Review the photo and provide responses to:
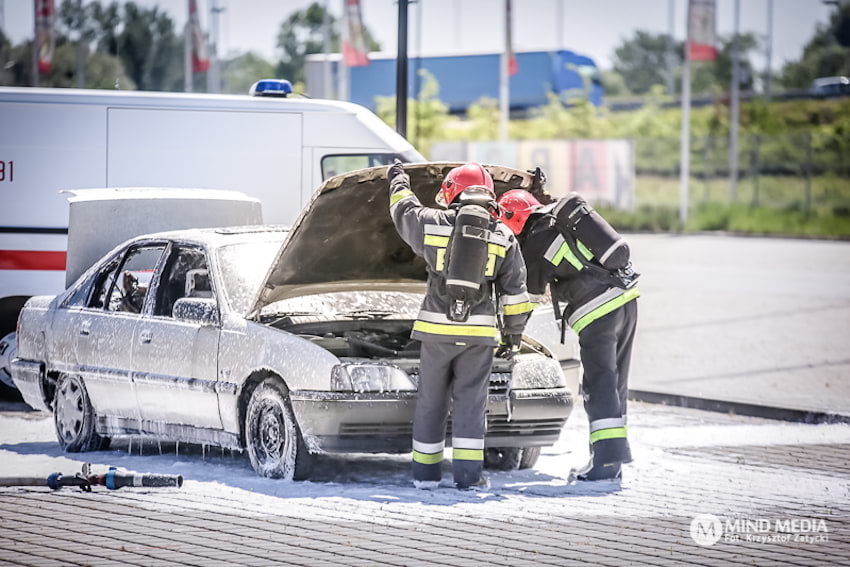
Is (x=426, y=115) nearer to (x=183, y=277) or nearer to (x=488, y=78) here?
(x=488, y=78)

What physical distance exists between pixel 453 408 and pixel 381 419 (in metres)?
0.42

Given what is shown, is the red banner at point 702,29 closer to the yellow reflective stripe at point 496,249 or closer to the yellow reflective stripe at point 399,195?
the yellow reflective stripe at point 399,195

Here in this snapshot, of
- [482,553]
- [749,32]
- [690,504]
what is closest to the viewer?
[482,553]

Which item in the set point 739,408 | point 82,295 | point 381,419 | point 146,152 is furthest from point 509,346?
point 146,152

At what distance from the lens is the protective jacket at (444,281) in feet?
26.7

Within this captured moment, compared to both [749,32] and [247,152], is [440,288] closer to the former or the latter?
[247,152]

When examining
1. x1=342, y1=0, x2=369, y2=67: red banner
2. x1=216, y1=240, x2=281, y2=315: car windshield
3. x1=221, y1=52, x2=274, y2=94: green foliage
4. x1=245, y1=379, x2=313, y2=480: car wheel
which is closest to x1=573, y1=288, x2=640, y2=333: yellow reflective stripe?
x1=245, y1=379, x2=313, y2=480: car wheel

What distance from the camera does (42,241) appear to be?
41.3 ft

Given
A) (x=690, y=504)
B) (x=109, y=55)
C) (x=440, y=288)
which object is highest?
(x=109, y=55)

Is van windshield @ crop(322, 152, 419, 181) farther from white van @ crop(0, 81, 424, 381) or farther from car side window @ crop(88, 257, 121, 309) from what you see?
car side window @ crop(88, 257, 121, 309)

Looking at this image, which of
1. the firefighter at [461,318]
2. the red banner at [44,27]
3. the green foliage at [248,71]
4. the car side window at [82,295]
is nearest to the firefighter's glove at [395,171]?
the firefighter at [461,318]

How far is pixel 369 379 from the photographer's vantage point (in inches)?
321

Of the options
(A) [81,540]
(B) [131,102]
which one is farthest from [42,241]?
(A) [81,540]

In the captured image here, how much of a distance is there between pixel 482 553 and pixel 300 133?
764 cm
